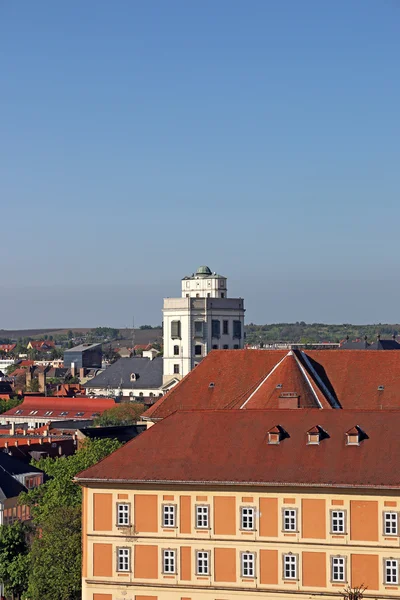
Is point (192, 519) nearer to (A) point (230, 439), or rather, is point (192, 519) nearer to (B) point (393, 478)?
(A) point (230, 439)

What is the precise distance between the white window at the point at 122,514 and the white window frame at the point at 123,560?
1.26 m

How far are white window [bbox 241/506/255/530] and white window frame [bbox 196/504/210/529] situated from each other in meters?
1.72

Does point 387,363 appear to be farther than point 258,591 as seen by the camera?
Yes

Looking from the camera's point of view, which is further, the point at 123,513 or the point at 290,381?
the point at 290,381

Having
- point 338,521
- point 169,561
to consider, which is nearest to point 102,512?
point 169,561

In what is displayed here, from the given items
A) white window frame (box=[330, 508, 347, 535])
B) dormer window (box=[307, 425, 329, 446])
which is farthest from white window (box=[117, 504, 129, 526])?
white window frame (box=[330, 508, 347, 535])

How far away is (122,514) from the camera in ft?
235

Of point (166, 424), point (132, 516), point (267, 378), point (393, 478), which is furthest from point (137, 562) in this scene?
point (267, 378)

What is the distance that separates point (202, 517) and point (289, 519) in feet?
14.1

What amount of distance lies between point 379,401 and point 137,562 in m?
24.0

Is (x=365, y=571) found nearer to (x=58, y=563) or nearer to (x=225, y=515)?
(x=225, y=515)

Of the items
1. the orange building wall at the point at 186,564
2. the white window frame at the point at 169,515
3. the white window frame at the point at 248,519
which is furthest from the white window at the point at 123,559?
the white window frame at the point at 248,519

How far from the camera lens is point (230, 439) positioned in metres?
72.7

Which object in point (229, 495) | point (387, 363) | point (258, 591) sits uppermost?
point (387, 363)
